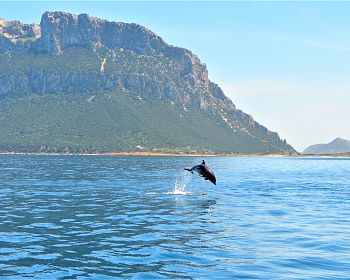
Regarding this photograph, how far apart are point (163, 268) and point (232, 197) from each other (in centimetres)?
3058

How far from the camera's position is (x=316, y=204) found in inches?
1638

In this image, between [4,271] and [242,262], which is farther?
[242,262]

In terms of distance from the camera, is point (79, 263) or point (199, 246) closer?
point (79, 263)

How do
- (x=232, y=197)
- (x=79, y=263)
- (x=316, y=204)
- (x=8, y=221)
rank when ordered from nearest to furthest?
(x=79, y=263)
(x=8, y=221)
(x=316, y=204)
(x=232, y=197)

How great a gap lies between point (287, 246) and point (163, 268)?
294 inches

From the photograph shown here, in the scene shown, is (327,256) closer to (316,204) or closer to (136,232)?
(136,232)

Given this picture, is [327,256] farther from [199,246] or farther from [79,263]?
[79,263]

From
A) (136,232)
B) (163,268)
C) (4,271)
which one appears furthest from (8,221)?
(163,268)

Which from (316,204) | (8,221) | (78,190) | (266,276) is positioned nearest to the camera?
(266,276)

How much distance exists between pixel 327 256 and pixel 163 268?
7.89m

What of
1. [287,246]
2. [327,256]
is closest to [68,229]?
[287,246]

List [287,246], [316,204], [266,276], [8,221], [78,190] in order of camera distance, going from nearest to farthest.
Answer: [266,276] < [287,246] < [8,221] < [316,204] < [78,190]

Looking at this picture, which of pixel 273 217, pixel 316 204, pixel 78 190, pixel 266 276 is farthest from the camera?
pixel 78 190

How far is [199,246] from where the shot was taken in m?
22.2
